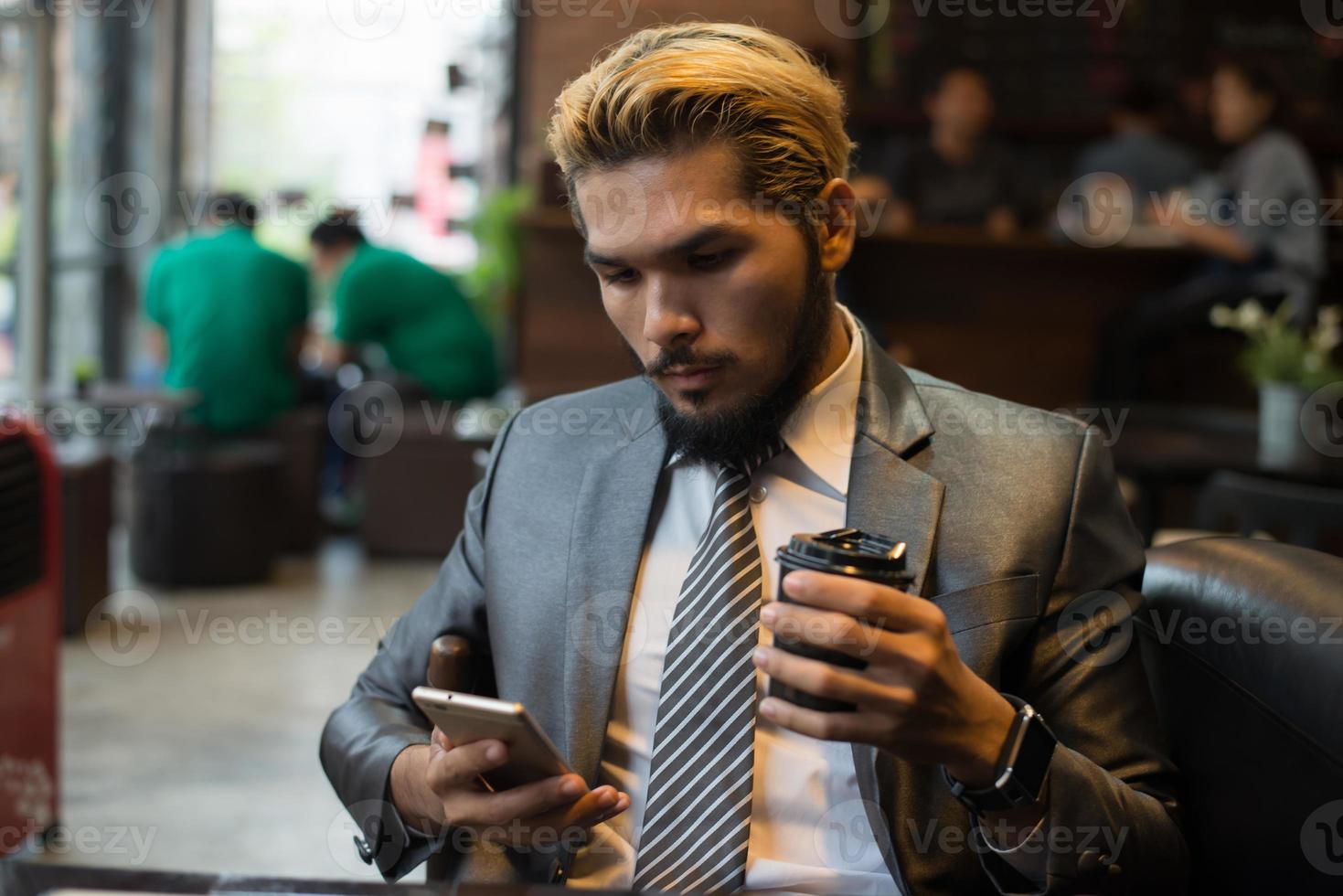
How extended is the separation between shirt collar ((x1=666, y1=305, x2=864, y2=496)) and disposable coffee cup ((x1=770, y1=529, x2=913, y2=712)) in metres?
0.41

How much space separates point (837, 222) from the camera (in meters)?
1.49

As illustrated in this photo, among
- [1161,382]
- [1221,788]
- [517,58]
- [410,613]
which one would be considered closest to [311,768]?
[410,613]

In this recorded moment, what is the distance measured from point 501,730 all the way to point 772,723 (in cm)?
27

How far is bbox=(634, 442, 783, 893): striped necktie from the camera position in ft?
4.28

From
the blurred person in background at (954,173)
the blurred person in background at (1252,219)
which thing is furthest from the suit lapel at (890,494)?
the blurred person in background at (954,173)

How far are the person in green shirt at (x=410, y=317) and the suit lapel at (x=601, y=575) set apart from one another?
5048 millimetres

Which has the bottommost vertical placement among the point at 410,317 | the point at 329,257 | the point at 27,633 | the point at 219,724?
the point at 219,724

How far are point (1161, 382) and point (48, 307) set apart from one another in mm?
5058

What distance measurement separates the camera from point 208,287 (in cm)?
590

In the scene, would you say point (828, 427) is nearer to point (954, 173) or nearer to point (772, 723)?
point (772, 723)

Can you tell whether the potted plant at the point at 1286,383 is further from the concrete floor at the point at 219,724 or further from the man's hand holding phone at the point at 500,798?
the man's hand holding phone at the point at 500,798

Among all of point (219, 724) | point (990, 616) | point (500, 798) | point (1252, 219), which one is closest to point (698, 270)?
point (990, 616)

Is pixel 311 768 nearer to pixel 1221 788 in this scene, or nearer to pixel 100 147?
pixel 1221 788

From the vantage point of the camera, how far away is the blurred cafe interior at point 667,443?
1227 millimetres
